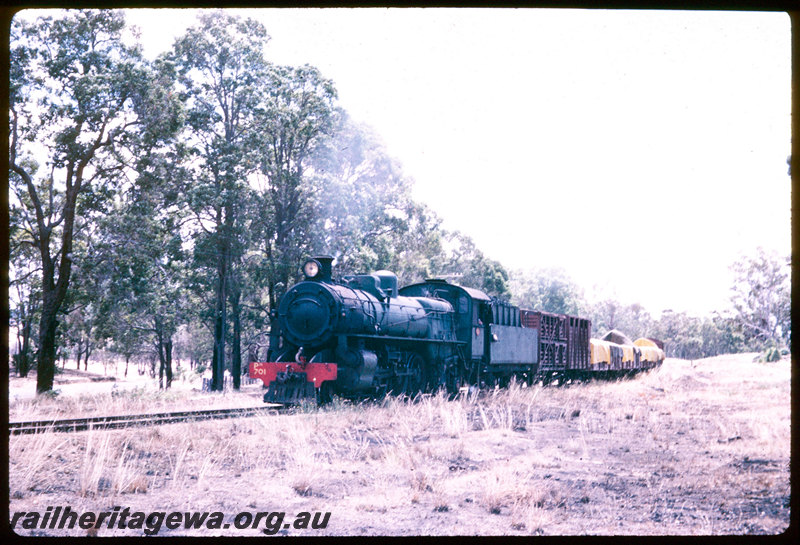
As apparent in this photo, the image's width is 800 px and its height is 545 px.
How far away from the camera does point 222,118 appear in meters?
24.7

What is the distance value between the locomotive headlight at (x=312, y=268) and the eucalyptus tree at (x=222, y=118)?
936cm

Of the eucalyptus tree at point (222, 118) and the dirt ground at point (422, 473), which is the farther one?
the eucalyptus tree at point (222, 118)

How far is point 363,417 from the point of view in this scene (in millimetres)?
13156

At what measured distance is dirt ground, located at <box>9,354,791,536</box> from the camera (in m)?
6.89

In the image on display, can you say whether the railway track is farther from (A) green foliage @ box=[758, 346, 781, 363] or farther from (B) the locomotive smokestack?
(A) green foliage @ box=[758, 346, 781, 363]

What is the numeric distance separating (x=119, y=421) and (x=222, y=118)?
15628 millimetres

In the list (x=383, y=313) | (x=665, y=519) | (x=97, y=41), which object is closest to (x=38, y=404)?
(x=383, y=313)

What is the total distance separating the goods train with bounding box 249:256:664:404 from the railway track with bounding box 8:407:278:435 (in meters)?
1.11

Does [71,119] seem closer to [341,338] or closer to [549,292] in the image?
[341,338]

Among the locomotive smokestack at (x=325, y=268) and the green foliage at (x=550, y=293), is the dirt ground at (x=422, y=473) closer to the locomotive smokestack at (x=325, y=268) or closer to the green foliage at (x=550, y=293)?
the locomotive smokestack at (x=325, y=268)

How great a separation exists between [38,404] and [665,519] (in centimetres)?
1348

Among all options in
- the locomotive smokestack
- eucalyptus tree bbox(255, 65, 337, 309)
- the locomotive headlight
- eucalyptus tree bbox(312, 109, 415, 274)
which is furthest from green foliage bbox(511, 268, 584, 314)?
the locomotive headlight

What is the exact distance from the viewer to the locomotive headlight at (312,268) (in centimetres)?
1555

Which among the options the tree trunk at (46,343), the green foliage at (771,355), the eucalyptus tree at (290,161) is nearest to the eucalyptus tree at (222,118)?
the eucalyptus tree at (290,161)
